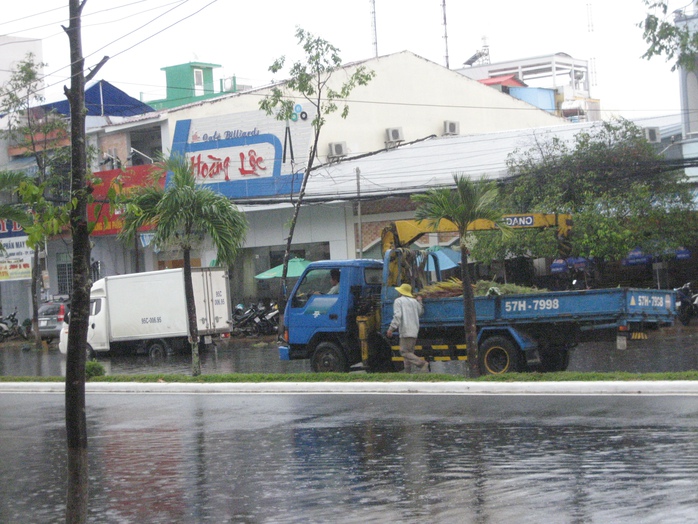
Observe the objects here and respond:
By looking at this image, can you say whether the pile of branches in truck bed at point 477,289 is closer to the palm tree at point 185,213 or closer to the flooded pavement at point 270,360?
the flooded pavement at point 270,360

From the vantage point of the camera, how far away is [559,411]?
12.2 meters

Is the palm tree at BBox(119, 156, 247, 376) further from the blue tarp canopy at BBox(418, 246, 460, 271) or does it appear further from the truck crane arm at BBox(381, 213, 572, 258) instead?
the blue tarp canopy at BBox(418, 246, 460, 271)

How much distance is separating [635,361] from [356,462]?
10.6 m

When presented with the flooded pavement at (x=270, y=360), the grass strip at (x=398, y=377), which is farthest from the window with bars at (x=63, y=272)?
the grass strip at (x=398, y=377)

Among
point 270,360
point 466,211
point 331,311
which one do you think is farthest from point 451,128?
point 466,211

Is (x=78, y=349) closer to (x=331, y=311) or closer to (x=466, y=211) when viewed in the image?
(x=466, y=211)

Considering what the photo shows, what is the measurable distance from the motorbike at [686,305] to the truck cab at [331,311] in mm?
12389

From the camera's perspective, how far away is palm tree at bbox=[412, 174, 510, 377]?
1547 cm

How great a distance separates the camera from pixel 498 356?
1664cm

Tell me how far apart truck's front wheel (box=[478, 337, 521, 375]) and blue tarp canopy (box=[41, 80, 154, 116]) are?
96.8ft

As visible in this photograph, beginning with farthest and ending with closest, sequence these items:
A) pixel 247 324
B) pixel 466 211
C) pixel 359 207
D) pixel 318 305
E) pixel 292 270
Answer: pixel 247 324 → pixel 292 270 → pixel 359 207 → pixel 318 305 → pixel 466 211

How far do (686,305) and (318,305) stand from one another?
1364 cm

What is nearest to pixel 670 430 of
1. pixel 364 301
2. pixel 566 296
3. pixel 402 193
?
pixel 566 296

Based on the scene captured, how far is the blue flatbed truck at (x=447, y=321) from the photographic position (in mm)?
15625
